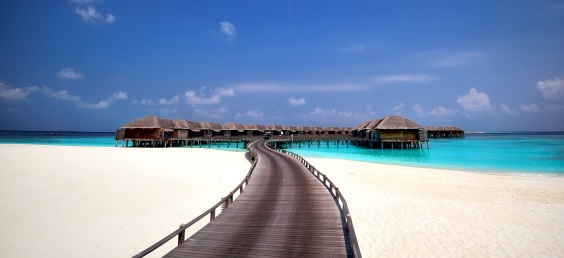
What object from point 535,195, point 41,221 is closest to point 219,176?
point 41,221

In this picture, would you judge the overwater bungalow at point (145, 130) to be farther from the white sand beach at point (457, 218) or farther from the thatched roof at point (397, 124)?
the white sand beach at point (457, 218)

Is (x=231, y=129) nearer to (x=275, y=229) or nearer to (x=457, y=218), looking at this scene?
(x=457, y=218)

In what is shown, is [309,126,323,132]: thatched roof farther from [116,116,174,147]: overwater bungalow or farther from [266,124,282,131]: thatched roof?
[116,116,174,147]: overwater bungalow

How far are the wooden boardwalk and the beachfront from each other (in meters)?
1.39

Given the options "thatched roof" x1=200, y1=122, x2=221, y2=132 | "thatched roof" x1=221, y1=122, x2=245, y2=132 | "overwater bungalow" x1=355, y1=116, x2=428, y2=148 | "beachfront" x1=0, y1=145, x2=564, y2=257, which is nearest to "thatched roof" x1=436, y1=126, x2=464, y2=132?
"overwater bungalow" x1=355, y1=116, x2=428, y2=148

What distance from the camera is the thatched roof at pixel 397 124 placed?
47.5m

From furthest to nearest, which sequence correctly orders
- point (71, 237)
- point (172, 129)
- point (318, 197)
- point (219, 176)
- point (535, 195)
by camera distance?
point (172, 129), point (219, 176), point (535, 195), point (318, 197), point (71, 237)

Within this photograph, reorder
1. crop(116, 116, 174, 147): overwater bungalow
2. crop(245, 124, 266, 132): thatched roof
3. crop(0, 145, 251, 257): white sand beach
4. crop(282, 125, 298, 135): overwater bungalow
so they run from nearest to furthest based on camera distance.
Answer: crop(0, 145, 251, 257): white sand beach < crop(116, 116, 174, 147): overwater bungalow < crop(245, 124, 266, 132): thatched roof < crop(282, 125, 298, 135): overwater bungalow

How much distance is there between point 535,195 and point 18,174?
2795 cm

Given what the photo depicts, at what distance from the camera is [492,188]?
15641 mm

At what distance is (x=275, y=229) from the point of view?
7.24 m

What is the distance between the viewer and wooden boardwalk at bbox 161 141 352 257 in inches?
231

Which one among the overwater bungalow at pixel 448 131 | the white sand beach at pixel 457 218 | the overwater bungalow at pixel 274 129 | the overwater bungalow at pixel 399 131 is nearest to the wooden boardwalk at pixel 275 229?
the white sand beach at pixel 457 218

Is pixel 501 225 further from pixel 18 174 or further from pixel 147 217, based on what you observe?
pixel 18 174
